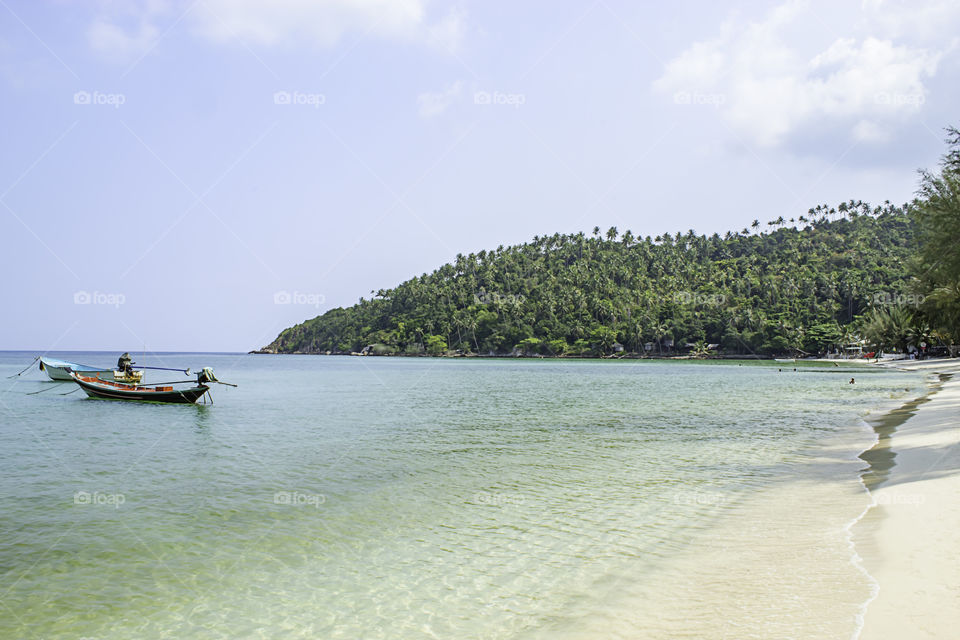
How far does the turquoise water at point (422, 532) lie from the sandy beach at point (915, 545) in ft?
1.17

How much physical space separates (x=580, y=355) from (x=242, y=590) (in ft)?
554

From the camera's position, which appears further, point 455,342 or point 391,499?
point 455,342

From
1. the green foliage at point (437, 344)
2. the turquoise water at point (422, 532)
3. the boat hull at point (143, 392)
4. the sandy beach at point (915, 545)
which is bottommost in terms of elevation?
the turquoise water at point (422, 532)

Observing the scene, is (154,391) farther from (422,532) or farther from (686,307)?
(686,307)

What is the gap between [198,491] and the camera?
13.9 m

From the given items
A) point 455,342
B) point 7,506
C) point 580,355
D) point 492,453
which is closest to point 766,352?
point 580,355

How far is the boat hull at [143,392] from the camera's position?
1406 inches

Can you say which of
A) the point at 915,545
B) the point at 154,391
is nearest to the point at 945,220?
the point at 915,545

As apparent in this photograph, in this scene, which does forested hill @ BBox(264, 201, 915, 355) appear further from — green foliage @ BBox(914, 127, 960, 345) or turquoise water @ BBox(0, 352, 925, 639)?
turquoise water @ BBox(0, 352, 925, 639)

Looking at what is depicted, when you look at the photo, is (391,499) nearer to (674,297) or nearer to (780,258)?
(674,297)

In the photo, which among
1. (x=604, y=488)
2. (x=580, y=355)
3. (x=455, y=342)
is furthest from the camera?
(x=455, y=342)

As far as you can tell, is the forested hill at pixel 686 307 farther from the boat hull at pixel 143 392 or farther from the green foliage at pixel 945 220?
the boat hull at pixel 143 392

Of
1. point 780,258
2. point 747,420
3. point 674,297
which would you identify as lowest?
point 747,420

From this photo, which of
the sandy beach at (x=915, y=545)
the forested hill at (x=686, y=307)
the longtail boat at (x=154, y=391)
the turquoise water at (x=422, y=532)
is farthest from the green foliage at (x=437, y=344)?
the sandy beach at (x=915, y=545)
